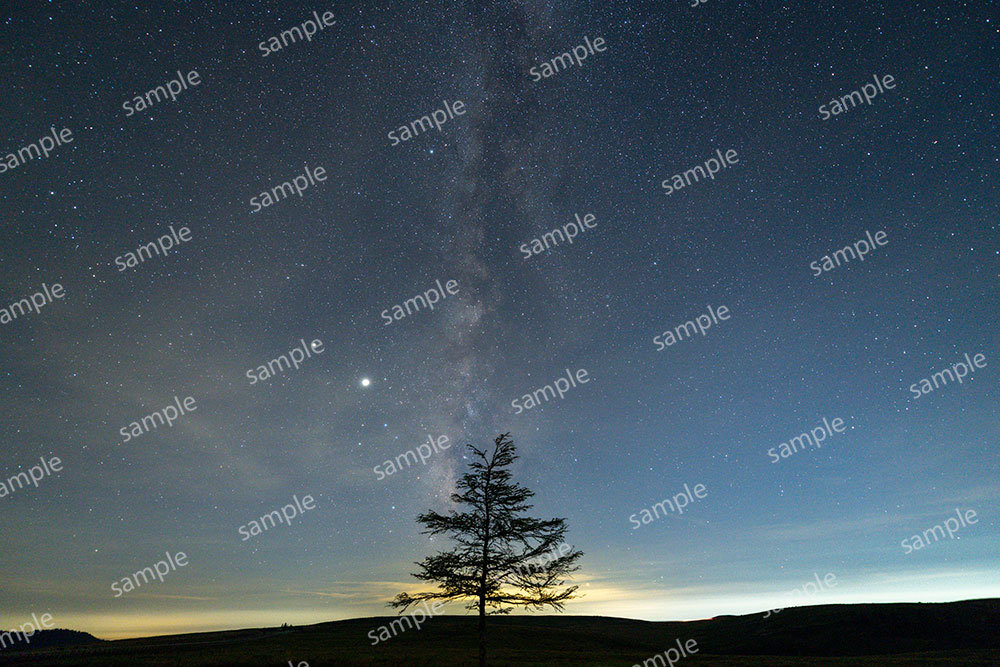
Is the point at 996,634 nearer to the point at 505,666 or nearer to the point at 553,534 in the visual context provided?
the point at 505,666

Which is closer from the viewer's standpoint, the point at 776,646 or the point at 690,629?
the point at 776,646

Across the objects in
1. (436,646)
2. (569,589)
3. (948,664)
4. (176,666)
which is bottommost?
(948,664)

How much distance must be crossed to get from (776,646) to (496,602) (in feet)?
201

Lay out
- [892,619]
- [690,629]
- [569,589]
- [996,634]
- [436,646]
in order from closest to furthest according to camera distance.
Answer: [569,589] → [436,646] → [996,634] → [892,619] → [690,629]

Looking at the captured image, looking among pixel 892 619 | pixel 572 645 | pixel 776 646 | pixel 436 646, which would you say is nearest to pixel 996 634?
pixel 892 619

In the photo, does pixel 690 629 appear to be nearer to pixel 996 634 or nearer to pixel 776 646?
pixel 776 646

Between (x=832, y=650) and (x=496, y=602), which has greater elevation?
(x=496, y=602)

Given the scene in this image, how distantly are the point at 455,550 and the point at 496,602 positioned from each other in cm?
277

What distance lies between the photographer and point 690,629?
85250 mm

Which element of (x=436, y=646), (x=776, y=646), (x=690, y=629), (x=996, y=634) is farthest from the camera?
(x=690, y=629)

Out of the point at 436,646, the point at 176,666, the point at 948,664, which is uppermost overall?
the point at 176,666

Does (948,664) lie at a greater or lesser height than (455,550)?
lesser

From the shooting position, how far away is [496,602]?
66.6 feet

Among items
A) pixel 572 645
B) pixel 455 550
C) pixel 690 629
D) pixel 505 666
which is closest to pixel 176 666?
pixel 505 666
